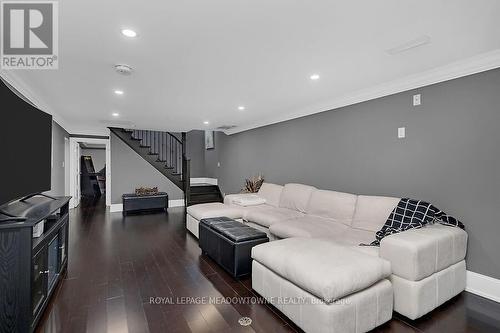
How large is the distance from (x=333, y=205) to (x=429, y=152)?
1358 millimetres

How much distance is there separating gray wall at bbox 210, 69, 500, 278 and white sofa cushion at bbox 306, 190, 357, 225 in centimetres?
35

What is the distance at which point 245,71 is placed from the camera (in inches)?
111

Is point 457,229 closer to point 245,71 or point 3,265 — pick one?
point 245,71

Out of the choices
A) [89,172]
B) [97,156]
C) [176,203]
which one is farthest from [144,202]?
[97,156]

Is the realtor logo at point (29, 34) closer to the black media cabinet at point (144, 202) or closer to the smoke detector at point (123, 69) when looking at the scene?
the smoke detector at point (123, 69)

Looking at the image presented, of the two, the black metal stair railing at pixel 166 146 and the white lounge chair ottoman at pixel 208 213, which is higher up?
the black metal stair railing at pixel 166 146

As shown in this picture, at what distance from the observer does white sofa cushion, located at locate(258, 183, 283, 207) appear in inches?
190

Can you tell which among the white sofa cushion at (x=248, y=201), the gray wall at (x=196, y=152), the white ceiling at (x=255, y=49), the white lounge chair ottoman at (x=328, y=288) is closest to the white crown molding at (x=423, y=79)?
the white ceiling at (x=255, y=49)

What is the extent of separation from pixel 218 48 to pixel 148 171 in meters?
6.02

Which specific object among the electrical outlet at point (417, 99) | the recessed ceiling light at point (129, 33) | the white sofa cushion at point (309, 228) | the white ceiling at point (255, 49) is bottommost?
the white sofa cushion at point (309, 228)

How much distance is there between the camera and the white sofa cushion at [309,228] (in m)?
2.99

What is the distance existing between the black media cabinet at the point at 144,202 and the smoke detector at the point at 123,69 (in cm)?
457

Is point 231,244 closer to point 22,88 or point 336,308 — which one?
point 336,308

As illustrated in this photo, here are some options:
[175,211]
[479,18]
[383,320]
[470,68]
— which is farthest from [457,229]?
[175,211]
